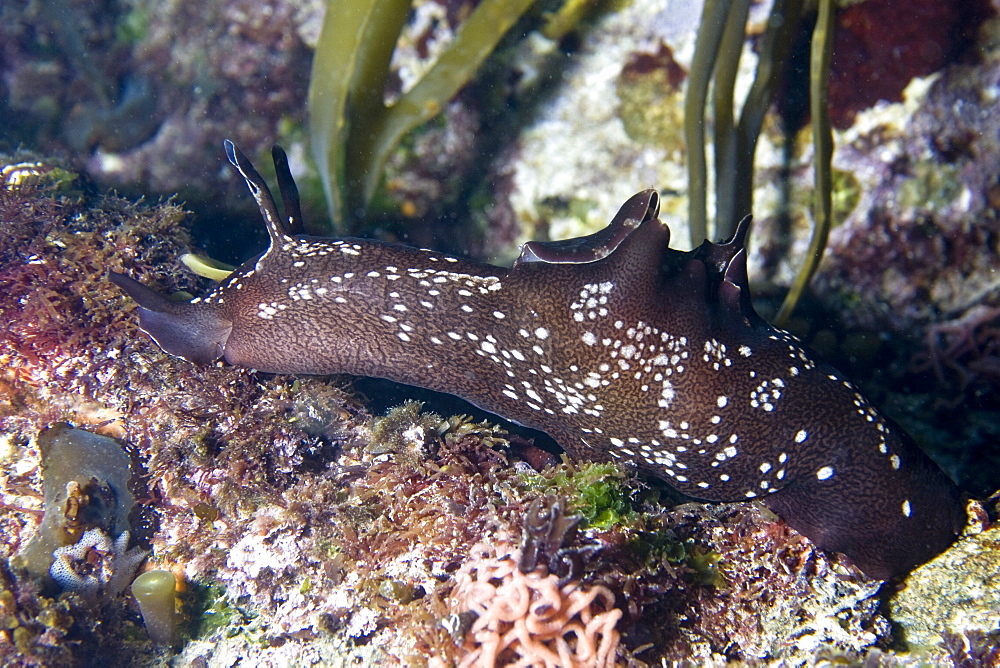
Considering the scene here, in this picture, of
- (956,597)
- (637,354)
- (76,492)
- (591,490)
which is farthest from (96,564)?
(956,597)

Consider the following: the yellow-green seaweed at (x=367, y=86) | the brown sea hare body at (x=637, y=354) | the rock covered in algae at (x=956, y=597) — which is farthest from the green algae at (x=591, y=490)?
the yellow-green seaweed at (x=367, y=86)

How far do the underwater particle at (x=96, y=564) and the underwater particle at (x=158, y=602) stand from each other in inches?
7.5

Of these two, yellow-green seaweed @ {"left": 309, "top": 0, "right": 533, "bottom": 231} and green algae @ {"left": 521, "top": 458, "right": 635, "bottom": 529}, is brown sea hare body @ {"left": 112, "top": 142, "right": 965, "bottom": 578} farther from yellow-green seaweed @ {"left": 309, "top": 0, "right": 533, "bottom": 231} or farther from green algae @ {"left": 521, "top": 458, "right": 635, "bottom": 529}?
yellow-green seaweed @ {"left": 309, "top": 0, "right": 533, "bottom": 231}

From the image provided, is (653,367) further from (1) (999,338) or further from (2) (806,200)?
(1) (999,338)

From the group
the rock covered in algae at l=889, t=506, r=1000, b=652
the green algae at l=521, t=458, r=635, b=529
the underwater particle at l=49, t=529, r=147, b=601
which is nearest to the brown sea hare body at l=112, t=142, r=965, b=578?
the rock covered in algae at l=889, t=506, r=1000, b=652

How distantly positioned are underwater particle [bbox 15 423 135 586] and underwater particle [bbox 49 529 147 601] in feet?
0.08

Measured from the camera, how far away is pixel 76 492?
369 centimetres

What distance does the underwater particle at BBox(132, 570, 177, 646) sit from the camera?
137 inches

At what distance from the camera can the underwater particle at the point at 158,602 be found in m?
3.49

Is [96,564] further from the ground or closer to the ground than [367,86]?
closer to the ground

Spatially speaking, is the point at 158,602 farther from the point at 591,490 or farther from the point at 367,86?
the point at 367,86

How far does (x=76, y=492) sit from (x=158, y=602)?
1013 millimetres

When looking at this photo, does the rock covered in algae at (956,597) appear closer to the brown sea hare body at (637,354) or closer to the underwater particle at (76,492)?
the brown sea hare body at (637,354)

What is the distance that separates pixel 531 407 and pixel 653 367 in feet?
3.07
